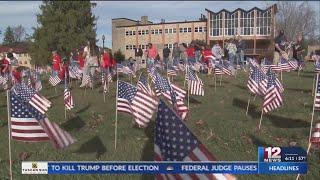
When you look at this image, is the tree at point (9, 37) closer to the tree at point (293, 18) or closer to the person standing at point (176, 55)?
the tree at point (293, 18)

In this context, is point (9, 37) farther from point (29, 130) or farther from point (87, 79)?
point (29, 130)

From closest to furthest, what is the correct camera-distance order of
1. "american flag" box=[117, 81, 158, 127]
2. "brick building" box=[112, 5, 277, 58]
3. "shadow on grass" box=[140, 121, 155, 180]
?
"shadow on grass" box=[140, 121, 155, 180]
"american flag" box=[117, 81, 158, 127]
"brick building" box=[112, 5, 277, 58]

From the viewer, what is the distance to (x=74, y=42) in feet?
209

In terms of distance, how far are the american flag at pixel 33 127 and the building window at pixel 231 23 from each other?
285 feet

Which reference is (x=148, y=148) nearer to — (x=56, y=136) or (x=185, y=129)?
(x=56, y=136)

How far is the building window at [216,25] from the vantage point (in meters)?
93.9

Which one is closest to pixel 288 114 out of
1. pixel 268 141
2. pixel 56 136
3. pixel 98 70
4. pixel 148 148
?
pixel 268 141

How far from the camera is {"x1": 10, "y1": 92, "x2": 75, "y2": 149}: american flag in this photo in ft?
24.7

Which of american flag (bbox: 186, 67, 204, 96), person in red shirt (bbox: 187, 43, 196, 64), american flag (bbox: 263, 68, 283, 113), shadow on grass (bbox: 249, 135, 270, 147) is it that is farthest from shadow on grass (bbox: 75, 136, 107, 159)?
person in red shirt (bbox: 187, 43, 196, 64)

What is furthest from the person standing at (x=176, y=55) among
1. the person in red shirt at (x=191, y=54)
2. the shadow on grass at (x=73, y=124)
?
the shadow on grass at (x=73, y=124)

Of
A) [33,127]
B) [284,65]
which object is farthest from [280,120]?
[284,65]

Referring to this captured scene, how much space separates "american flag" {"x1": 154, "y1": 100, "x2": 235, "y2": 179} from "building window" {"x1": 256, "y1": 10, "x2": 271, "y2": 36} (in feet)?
282

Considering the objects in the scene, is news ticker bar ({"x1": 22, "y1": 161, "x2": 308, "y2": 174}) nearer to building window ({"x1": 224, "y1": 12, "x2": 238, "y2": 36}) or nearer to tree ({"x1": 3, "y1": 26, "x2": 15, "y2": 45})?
building window ({"x1": 224, "y1": 12, "x2": 238, "y2": 36})

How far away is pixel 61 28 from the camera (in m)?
65.4
